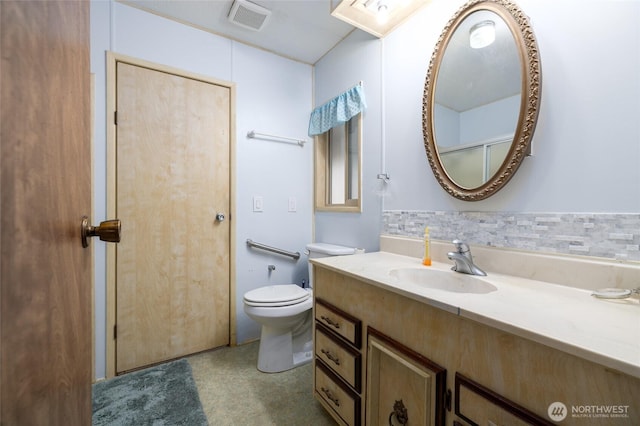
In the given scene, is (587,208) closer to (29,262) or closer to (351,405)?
(351,405)

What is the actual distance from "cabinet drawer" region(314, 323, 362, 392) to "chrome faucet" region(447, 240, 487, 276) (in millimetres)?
554

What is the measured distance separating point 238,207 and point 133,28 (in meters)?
1.33

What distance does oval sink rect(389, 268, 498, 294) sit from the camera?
104 centimetres

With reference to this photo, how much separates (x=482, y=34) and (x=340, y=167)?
1.27m

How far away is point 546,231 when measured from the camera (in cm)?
99

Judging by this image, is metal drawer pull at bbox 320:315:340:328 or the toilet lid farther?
the toilet lid

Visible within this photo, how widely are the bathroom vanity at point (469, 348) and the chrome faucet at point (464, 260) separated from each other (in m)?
0.03

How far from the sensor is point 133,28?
5.66 feet

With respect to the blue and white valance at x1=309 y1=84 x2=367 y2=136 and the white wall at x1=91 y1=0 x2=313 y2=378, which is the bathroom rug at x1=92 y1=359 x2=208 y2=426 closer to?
the white wall at x1=91 y1=0 x2=313 y2=378

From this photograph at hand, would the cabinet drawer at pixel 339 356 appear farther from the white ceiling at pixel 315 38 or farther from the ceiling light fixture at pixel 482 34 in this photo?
the ceiling light fixture at pixel 482 34

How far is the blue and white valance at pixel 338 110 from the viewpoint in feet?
6.13

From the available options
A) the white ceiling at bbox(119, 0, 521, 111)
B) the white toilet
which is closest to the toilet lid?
the white toilet

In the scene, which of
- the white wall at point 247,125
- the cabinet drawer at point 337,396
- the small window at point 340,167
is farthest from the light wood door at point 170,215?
the cabinet drawer at point 337,396

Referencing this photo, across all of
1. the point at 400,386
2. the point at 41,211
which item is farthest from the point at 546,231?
the point at 41,211
